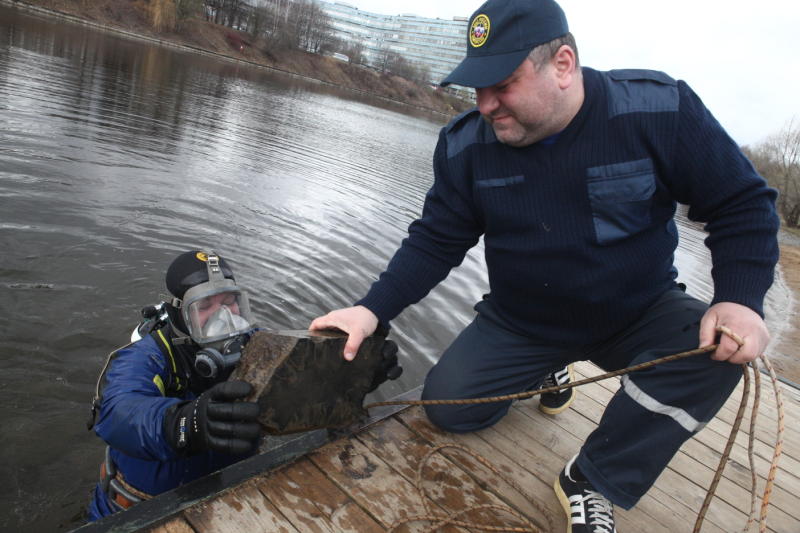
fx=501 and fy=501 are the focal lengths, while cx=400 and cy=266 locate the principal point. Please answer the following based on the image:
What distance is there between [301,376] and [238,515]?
0.58m

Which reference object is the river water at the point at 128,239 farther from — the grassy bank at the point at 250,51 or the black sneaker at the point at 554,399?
the grassy bank at the point at 250,51

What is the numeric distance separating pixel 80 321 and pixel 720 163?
4.92 metres

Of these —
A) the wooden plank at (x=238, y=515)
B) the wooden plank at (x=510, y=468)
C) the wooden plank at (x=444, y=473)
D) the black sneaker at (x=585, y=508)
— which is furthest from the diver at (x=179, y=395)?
the black sneaker at (x=585, y=508)

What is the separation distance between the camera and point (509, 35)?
7.05 feet

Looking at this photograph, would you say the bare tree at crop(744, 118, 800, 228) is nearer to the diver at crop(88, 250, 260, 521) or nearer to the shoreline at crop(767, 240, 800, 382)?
the shoreline at crop(767, 240, 800, 382)

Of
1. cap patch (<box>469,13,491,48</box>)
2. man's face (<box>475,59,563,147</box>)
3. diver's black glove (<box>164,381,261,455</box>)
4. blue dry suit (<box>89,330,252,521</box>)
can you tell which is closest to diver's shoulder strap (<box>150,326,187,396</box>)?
blue dry suit (<box>89,330,252,521</box>)

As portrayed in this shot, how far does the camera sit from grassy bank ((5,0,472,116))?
41906 millimetres

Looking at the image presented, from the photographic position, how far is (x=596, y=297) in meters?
2.51

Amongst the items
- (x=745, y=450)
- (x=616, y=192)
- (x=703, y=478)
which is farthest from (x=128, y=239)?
(x=745, y=450)

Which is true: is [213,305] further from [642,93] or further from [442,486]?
[642,93]

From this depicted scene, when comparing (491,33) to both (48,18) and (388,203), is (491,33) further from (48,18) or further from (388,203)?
(48,18)

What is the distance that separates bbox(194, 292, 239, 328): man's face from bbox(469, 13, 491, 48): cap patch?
1763 mm

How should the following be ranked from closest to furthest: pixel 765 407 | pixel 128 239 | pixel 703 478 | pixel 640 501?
pixel 640 501 → pixel 703 478 → pixel 765 407 → pixel 128 239

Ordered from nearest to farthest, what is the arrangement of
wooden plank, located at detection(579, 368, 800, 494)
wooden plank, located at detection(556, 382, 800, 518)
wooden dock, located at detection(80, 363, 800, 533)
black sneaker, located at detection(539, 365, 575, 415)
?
wooden dock, located at detection(80, 363, 800, 533) < wooden plank, located at detection(556, 382, 800, 518) < wooden plank, located at detection(579, 368, 800, 494) < black sneaker, located at detection(539, 365, 575, 415)
